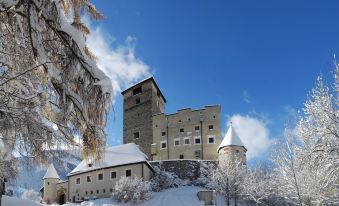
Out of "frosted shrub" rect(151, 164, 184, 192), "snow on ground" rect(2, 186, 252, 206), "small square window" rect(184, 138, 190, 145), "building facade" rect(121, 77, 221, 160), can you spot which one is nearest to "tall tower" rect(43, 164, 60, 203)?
"snow on ground" rect(2, 186, 252, 206)

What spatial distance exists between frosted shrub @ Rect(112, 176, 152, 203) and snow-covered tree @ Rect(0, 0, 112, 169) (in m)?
28.6

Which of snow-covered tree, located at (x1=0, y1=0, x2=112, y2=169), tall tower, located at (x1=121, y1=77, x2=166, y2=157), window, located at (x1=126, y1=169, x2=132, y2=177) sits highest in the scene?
tall tower, located at (x1=121, y1=77, x2=166, y2=157)

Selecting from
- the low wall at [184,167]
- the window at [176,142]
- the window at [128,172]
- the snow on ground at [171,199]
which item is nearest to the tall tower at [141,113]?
the window at [176,142]

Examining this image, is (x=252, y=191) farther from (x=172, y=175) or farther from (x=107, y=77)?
(x=107, y=77)

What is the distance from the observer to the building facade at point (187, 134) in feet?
148

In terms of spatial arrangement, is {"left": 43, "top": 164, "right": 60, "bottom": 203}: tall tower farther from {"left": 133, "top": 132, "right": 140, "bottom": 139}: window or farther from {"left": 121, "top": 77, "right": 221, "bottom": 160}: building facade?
{"left": 133, "top": 132, "right": 140, "bottom": 139}: window

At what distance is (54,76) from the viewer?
407 centimetres

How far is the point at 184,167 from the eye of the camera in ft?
132

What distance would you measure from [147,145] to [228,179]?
51.4 feet

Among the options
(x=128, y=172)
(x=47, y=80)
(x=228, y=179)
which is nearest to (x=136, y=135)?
(x=128, y=172)

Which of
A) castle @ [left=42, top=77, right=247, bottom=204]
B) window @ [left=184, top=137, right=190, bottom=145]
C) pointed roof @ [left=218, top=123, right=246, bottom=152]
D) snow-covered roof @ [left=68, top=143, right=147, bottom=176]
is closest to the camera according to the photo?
snow-covered roof @ [left=68, top=143, right=147, bottom=176]

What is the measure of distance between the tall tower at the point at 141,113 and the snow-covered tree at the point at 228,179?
1239cm

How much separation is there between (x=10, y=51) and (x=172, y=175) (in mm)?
36230

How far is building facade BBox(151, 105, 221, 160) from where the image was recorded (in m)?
45.2
